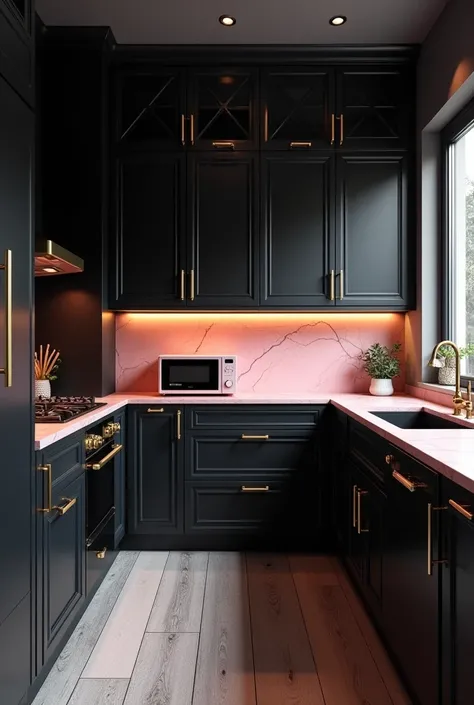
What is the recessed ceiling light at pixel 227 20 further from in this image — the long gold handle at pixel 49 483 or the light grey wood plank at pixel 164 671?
the light grey wood plank at pixel 164 671

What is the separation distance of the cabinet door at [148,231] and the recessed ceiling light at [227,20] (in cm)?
73

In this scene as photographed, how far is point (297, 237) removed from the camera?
314 centimetres

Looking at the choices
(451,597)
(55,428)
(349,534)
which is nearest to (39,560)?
(55,428)

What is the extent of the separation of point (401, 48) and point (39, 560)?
10.6 ft

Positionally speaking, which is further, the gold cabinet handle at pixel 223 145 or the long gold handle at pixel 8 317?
the gold cabinet handle at pixel 223 145

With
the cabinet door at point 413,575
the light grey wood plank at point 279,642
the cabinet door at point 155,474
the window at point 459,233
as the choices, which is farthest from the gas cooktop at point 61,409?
the window at point 459,233

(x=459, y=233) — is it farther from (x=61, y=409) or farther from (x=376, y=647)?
(x=61, y=409)

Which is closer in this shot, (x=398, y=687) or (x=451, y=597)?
(x=451, y=597)

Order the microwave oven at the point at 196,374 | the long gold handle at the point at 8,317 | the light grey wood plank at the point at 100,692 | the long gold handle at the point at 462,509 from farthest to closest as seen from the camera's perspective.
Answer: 1. the microwave oven at the point at 196,374
2. the light grey wood plank at the point at 100,692
3. the long gold handle at the point at 8,317
4. the long gold handle at the point at 462,509

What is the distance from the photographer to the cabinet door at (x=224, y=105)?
311cm

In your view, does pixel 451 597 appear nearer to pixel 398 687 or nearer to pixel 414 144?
pixel 398 687

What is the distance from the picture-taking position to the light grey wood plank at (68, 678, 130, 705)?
5.60ft

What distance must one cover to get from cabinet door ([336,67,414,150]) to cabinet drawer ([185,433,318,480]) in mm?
1784

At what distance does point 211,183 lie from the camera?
3123 millimetres
